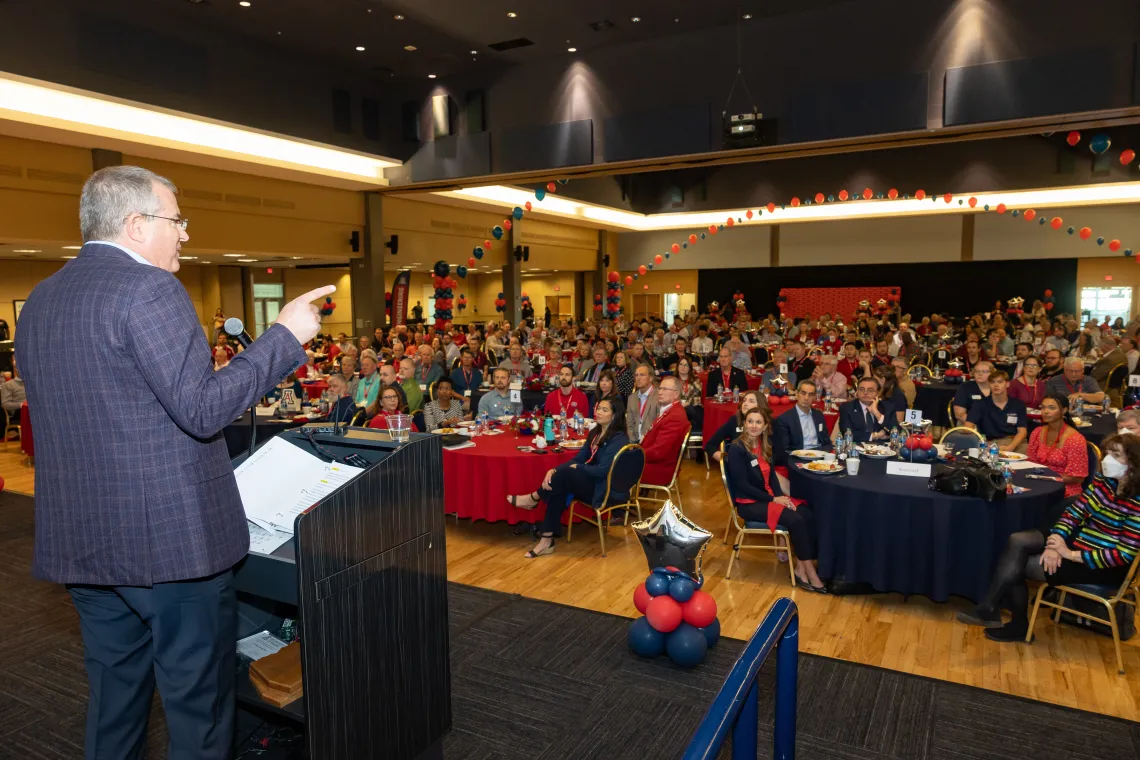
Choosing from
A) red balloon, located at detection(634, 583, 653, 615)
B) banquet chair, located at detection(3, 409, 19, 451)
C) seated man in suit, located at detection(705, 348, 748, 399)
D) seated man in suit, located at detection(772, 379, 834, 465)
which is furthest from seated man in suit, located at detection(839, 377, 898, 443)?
banquet chair, located at detection(3, 409, 19, 451)

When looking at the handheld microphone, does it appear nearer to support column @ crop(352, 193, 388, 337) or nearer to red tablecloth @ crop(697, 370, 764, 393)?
red tablecloth @ crop(697, 370, 764, 393)

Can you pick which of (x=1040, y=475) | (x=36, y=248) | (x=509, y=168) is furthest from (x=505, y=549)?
(x=36, y=248)

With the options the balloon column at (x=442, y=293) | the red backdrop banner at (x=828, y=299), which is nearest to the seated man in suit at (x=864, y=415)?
the balloon column at (x=442, y=293)

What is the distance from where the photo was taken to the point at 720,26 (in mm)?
10602

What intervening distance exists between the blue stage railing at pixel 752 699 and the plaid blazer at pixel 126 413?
1186 mm

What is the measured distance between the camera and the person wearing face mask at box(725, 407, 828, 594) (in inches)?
196

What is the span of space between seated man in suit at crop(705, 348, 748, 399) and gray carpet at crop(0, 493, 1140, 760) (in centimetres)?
495

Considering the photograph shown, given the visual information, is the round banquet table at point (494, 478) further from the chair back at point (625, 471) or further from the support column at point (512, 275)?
the support column at point (512, 275)

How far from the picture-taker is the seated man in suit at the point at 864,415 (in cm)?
614

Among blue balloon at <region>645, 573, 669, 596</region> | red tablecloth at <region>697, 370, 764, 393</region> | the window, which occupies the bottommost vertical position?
blue balloon at <region>645, 573, 669, 596</region>

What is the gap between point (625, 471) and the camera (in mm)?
5750

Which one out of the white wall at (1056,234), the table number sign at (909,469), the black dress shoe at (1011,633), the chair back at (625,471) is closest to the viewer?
the black dress shoe at (1011,633)

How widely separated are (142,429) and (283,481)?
71 cm

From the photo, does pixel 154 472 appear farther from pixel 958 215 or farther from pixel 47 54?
pixel 958 215
